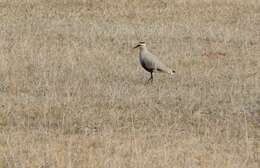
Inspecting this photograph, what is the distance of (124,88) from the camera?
15.4 meters

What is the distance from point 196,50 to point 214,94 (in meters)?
6.48

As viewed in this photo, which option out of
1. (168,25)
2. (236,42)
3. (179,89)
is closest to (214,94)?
(179,89)

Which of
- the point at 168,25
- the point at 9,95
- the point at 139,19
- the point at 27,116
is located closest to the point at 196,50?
the point at 168,25

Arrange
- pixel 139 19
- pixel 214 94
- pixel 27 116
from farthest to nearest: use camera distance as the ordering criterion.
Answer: pixel 139 19 → pixel 214 94 → pixel 27 116

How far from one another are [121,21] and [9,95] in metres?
12.9

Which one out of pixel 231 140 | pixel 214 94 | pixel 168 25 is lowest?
pixel 231 140

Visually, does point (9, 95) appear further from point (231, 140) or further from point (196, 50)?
point (196, 50)

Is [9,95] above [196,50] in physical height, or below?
below

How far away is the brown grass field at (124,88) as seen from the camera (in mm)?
9977

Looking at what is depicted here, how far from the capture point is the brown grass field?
393 inches

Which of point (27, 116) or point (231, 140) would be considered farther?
point (27, 116)

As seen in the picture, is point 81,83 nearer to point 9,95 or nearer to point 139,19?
point 9,95

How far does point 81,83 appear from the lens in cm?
1583

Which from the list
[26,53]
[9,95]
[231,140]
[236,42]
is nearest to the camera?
[231,140]
